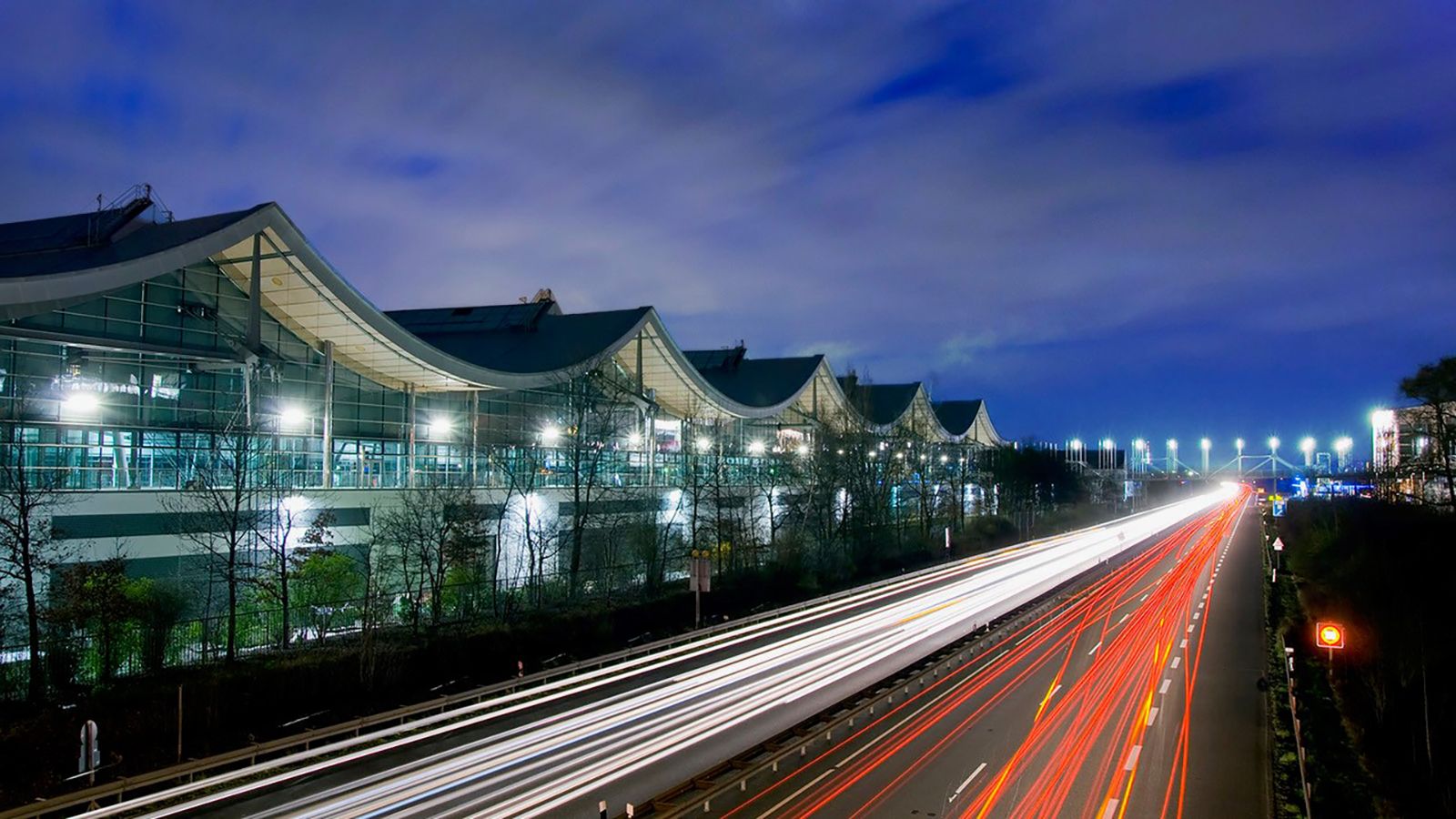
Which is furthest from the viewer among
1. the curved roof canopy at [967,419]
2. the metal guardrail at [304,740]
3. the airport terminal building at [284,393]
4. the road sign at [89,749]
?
the curved roof canopy at [967,419]

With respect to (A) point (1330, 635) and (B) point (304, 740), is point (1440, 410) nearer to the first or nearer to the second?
(A) point (1330, 635)

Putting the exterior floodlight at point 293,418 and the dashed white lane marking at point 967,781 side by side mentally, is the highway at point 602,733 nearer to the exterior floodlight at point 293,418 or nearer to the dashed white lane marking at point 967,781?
the dashed white lane marking at point 967,781

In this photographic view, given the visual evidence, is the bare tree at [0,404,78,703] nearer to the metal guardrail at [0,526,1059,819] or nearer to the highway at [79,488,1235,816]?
the metal guardrail at [0,526,1059,819]

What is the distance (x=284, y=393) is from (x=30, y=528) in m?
13.1

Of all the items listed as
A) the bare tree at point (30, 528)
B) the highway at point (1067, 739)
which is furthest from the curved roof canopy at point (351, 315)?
the highway at point (1067, 739)

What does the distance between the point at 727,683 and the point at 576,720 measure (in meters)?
4.13

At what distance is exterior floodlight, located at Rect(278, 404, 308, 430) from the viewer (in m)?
33.9

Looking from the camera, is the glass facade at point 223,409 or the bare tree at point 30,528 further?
the glass facade at point 223,409

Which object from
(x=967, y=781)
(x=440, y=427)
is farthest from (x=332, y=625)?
(x=440, y=427)

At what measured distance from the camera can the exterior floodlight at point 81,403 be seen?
27266 millimetres

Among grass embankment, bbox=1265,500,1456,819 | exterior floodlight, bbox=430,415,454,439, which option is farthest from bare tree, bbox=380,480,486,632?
grass embankment, bbox=1265,500,1456,819

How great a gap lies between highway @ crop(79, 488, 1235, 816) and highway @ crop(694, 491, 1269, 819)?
0.53 m

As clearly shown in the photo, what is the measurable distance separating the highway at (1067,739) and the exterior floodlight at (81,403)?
23645mm

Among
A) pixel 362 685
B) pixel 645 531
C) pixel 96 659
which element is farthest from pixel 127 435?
pixel 645 531
